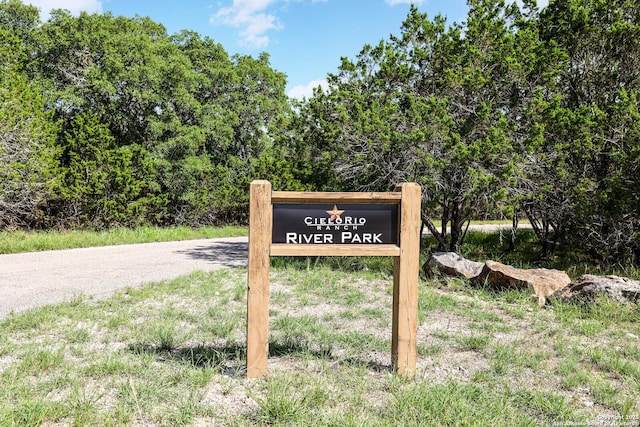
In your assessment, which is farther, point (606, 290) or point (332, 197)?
point (606, 290)

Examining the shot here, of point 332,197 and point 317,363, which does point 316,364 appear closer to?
point 317,363

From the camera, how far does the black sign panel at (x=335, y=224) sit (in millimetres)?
3408

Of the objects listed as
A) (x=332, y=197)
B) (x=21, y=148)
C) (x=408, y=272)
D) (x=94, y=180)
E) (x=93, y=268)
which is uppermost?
(x=21, y=148)

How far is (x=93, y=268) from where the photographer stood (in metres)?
8.14

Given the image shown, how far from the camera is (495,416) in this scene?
8.61 feet

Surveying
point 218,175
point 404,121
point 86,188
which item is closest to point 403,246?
point 404,121

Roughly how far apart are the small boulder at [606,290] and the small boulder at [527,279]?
319mm

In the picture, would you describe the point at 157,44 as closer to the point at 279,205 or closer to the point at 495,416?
the point at 279,205

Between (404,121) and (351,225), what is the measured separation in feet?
17.0

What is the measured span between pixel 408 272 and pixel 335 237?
0.66 metres

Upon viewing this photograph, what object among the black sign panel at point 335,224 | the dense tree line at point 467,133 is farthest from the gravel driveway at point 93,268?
the black sign panel at point 335,224

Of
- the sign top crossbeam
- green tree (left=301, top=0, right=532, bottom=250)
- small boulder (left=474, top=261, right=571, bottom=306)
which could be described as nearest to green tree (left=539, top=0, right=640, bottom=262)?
green tree (left=301, top=0, right=532, bottom=250)

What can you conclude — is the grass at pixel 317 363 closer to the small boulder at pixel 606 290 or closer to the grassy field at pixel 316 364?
the grassy field at pixel 316 364

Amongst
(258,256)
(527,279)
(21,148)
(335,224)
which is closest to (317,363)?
(258,256)
